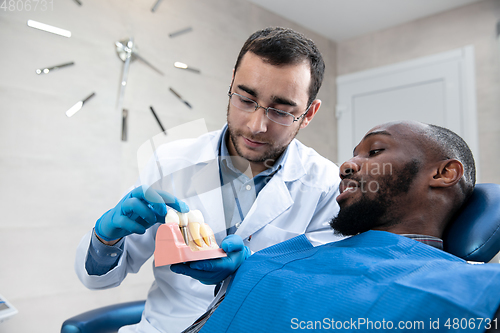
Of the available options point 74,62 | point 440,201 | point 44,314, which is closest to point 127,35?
point 74,62

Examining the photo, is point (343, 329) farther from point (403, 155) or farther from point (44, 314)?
point (44, 314)

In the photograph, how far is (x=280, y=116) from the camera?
53.1 inches

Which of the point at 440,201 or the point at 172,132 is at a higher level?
the point at 172,132

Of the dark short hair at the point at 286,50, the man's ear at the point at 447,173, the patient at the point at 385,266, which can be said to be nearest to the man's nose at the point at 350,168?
the patient at the point at 385,266

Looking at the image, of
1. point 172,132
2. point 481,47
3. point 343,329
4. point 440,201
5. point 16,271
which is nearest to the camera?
point 343,329

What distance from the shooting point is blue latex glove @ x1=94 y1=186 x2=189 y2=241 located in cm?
95

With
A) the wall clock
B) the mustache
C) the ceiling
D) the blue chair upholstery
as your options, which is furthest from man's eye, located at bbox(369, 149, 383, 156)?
the ceiling

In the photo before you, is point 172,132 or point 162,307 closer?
point 172,132

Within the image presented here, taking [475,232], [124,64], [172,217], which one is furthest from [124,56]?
[475,232]

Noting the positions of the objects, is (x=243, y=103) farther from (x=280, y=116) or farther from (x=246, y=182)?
(x=246, y=182)

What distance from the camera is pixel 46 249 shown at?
1.88 meters

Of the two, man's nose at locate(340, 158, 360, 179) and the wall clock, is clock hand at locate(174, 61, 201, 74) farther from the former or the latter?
man's nose at locate(340, 158, 360, 179)

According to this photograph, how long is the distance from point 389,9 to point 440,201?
8.48 feet

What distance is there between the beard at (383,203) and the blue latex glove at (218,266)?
33 centimetres
